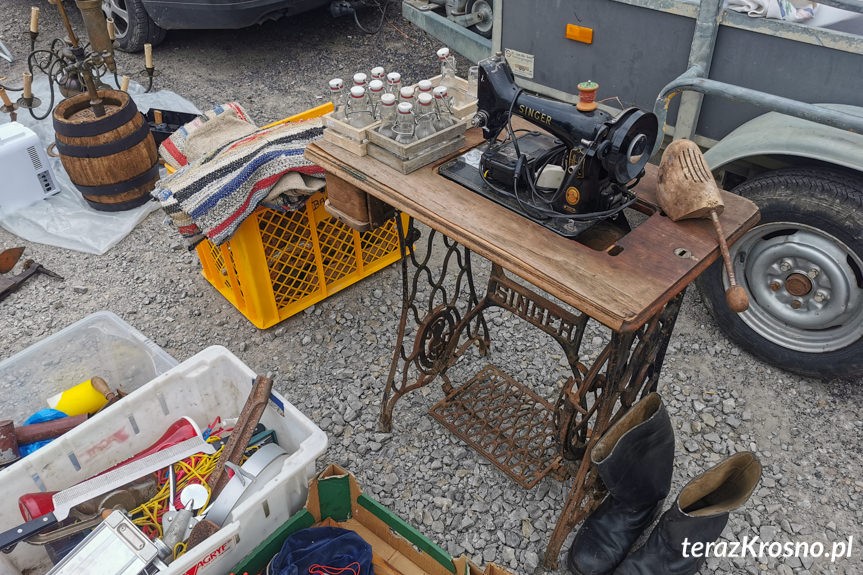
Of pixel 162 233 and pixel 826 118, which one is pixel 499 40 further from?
pixel 162 233

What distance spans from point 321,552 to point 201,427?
0.69 m

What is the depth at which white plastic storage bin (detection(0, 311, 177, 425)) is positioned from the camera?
94.4 inches

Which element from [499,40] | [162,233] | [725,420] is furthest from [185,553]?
[499,40]

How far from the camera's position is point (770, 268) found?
2.74 metres

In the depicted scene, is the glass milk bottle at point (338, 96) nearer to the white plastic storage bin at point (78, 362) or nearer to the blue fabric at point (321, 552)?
the white plastic storage bin at point (78, 362)

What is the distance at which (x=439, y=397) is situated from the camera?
2.79 meters

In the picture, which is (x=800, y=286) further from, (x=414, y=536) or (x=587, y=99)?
(x=414, y=536)

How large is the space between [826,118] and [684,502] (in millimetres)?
1340

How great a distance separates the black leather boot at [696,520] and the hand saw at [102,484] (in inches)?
54.7

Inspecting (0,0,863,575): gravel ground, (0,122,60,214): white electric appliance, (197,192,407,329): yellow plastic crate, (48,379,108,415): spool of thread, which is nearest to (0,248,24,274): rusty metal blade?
(0,0,863,575): gravel ground

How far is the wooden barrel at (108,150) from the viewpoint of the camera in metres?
3.40

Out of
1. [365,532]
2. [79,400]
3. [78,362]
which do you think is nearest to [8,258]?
[78,362]

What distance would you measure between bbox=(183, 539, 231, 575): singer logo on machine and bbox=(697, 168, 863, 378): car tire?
2140mm

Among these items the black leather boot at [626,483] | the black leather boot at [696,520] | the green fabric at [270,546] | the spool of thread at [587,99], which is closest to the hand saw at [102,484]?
the green fabric at [270,546]
